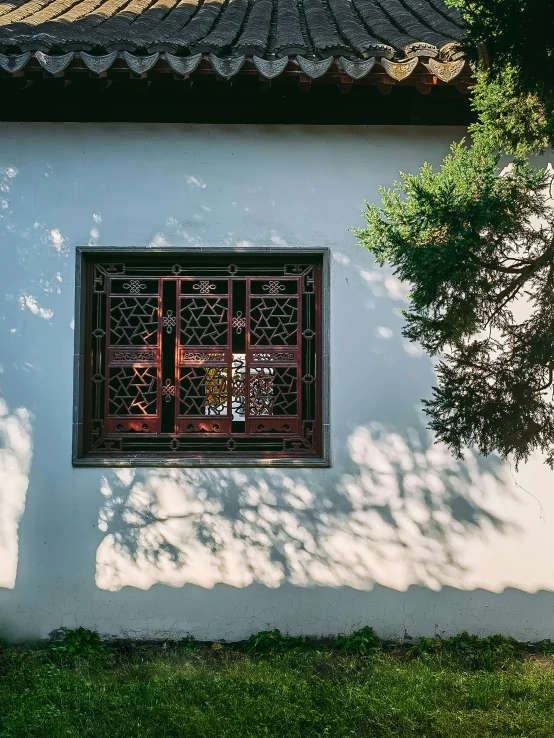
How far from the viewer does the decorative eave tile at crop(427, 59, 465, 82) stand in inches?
169

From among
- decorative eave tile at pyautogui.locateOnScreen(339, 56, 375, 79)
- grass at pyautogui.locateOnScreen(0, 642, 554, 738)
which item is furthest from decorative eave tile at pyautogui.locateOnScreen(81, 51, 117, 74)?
grass at pyautogui.locateOnScreen(0, 642, 554, 738)

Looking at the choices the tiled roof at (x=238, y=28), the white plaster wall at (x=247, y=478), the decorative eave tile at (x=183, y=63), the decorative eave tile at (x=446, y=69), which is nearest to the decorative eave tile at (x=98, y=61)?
the tiled roof at (x=238, y=28)

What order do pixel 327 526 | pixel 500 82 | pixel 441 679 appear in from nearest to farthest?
pixel 500 82 < pixel 441 679 < pixel 327 526

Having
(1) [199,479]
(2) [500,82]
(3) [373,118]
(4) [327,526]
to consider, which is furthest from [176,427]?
(2) [500,82]

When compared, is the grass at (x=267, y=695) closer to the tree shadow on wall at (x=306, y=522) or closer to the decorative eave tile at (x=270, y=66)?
the tree shadow on wall at (x=306, y=522)

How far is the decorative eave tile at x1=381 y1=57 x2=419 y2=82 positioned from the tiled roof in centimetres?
6

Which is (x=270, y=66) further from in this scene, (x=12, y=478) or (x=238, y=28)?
(x=12, y=478)

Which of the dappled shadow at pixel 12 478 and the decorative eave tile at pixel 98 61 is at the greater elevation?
the decorative eave tile at pixel 98 61

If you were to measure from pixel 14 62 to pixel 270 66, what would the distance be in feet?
4.82

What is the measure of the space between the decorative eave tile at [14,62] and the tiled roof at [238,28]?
57 mm

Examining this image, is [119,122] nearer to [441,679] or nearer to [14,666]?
[14,666]

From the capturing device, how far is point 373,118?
5.07 metres

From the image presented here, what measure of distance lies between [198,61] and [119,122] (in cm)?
92

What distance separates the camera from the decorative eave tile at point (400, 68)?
4344 millimetres
